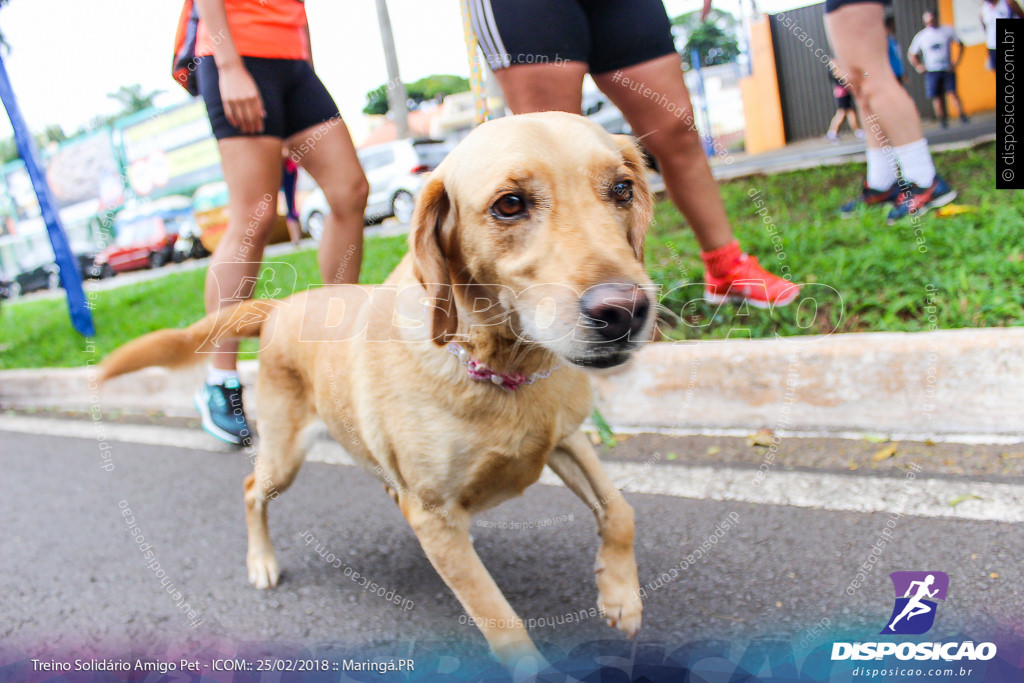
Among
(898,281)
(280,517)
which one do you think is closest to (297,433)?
(280,517)

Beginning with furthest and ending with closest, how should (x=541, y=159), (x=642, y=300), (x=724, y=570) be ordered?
(x=724, y=570), (x=541, y=159), (x=642, y=300)

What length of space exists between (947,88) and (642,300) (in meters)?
12.7

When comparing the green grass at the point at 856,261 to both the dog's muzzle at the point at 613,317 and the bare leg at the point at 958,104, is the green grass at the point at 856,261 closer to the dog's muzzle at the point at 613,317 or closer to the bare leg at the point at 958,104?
the dog's muzzle at the point at 613,317

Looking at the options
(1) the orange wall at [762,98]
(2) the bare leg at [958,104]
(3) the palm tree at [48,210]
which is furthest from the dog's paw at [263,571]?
(1) the orange wall at [762,98]

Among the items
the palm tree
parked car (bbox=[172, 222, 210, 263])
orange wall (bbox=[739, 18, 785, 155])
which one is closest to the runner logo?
the palm tree

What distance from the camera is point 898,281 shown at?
10.3ft

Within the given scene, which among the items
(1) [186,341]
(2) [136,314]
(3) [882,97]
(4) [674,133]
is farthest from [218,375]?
(2) [136,314]

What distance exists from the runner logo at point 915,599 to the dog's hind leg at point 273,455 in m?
1.71

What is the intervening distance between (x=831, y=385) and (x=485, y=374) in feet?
5.06

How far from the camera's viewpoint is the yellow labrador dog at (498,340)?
143 cm

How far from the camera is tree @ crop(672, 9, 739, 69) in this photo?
5.88 m

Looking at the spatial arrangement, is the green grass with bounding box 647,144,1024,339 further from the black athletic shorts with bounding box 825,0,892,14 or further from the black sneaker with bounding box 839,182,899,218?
the black athletic shorts with bounding box 825,0,892,14

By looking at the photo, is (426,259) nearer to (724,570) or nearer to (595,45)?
(724,570)

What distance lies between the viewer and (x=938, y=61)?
11625 millimetres
